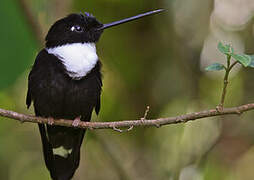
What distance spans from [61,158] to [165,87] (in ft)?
4.40

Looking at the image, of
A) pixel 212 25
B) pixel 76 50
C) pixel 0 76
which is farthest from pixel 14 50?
pixel 212 25

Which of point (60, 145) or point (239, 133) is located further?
point (239, 133)

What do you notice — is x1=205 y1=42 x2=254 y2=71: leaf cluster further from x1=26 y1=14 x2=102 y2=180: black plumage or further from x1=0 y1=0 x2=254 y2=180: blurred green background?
x1=0 y1=0 x2=254 y2=180: blurred green background

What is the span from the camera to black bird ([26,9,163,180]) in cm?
351

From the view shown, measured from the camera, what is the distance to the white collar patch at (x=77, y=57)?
11.6 ft

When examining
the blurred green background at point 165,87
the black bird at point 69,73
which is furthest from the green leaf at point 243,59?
the blurred green background at point 165,87

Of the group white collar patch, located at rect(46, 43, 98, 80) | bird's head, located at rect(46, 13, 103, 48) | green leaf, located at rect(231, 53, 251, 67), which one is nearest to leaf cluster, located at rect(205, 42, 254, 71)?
green leaf, located at rect(231, 53, 251, 67)

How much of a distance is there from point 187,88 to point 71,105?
5.27 feet

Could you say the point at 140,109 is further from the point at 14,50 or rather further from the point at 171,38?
the point at 14,50

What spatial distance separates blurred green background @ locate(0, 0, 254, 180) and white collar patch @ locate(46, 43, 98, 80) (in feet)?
2.52

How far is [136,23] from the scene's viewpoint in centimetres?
510

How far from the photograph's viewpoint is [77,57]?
3.63 m

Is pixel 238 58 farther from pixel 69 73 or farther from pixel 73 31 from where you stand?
pixel 73 31

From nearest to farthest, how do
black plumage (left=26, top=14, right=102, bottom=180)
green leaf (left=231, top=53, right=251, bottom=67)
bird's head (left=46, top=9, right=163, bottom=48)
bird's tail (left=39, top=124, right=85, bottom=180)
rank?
green leaf (left=231, top=53, right=251, bottom=67) < black plumage (left=26, top=14, right=102, bottom=180) < bird's head (left=46, top=9, right=163, bottom=48) < bird's tail (left=39, top=124, right=85, bottom=180)
